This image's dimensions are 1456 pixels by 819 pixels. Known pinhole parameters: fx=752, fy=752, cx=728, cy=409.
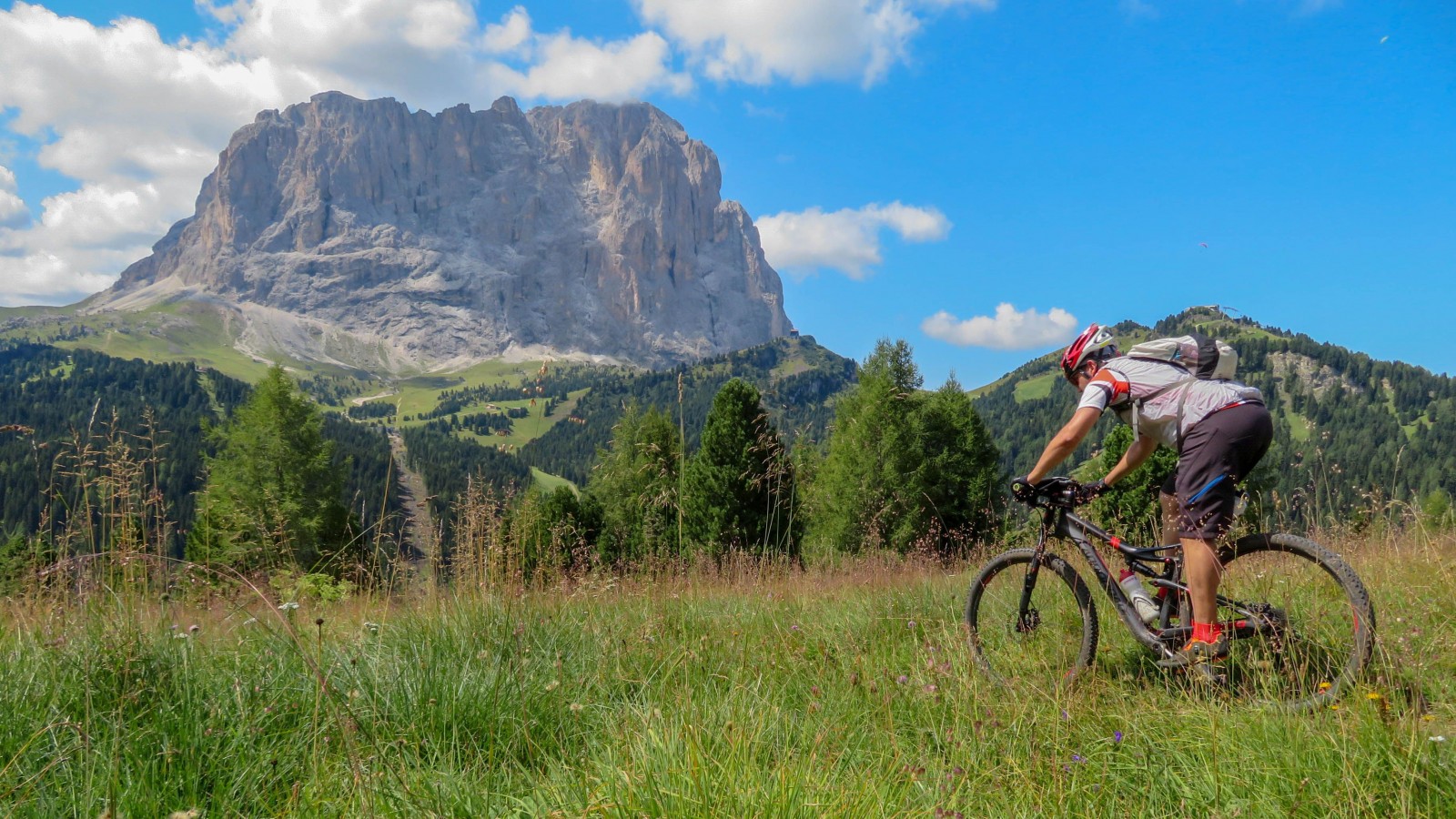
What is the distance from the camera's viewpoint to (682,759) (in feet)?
7.91

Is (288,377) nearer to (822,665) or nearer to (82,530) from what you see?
(82,530)

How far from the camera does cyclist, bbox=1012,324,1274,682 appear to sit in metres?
3.61

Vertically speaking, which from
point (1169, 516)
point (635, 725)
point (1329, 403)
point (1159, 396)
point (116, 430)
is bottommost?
point (635, 725)

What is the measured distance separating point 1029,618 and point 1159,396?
1502mm

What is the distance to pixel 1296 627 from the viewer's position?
4.11 metres

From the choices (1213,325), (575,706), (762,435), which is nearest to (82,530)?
(575,706)

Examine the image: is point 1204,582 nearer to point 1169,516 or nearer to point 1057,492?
point 1169,516

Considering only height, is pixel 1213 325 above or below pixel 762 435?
above

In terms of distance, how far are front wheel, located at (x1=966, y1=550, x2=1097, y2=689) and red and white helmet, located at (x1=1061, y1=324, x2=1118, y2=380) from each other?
1138mm

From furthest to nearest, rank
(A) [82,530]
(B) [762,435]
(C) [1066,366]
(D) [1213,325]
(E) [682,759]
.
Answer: (D) [1213,325] → (B) [762,435] → (C) [1066,366] → (A) [82,530] → (E) [682,759]

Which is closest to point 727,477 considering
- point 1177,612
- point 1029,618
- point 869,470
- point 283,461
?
point 869,470

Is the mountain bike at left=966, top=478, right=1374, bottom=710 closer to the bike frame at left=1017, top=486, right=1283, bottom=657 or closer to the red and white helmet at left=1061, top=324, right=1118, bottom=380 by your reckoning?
the bike frame at left=1017, top=486, right=1283, bottom=657

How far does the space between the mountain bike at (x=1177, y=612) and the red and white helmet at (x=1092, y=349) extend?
2.27 feet

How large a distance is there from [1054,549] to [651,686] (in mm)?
2490
